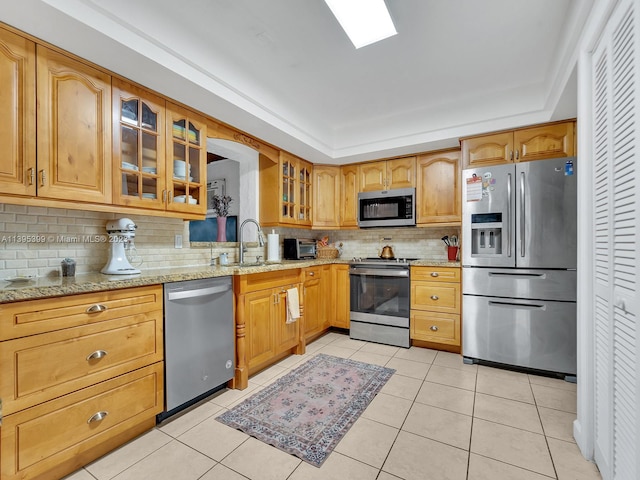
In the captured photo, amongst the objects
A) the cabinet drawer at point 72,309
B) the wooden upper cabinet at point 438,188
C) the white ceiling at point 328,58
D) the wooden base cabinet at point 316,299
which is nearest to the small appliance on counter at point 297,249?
the wooden base cabinet at point 316,299

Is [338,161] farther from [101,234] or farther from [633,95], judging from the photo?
[633,95]

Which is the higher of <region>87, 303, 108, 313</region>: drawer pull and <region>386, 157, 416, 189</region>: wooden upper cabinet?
<region>386, 157, 416, 189</region>: wooden upper cabinet

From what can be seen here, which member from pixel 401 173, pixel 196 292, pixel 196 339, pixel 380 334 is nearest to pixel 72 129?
pixel 196 292

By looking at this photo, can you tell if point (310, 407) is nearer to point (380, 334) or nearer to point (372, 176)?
point (380, 334)

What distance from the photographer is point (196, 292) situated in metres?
2.04

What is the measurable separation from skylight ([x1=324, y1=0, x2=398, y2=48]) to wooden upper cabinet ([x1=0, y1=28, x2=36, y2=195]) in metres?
1.58

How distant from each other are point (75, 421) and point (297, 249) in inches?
96.9

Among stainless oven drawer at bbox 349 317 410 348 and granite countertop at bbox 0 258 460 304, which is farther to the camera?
stainless oven drawer at bbox 349 317 410 348

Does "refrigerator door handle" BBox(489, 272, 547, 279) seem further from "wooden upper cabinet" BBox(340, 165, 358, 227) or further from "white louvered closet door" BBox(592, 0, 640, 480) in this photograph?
"wooden upper cabinet" BBox(340, 165, 358, 227)

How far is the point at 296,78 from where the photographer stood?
96.7 inches

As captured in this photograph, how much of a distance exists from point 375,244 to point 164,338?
9.52 feet

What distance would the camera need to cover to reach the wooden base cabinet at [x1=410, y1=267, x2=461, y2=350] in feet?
10.2

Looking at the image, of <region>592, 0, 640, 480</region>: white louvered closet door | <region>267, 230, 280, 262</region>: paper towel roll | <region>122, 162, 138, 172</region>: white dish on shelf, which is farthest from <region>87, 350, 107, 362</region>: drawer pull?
<region>592, 0, 640, 480</region>: white louvered closet door

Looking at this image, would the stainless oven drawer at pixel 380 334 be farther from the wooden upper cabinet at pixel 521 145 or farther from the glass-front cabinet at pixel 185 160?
the glass-front cabinet at pixel 185 160
